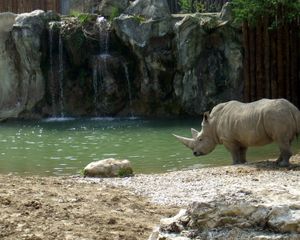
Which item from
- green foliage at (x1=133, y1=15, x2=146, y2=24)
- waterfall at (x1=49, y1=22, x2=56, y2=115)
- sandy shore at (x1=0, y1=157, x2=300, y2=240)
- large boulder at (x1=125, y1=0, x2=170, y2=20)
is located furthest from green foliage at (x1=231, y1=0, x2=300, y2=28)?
sandy shore at (x1=0, y1=157, x2=300, y2=240)

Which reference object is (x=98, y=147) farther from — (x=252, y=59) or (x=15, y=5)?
(x=15, y=5)

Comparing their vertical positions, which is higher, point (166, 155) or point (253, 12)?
point (253, 12)

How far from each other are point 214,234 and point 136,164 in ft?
27.1

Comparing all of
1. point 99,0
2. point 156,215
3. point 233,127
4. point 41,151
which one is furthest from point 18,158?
point 99,0

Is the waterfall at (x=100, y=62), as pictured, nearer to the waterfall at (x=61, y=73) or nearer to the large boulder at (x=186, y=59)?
the large boulder at (x=186, y=59)

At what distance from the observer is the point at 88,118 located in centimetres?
2023

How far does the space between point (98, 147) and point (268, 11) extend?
20.8 feet

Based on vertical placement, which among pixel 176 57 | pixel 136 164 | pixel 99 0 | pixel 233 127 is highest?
pixel 99 0

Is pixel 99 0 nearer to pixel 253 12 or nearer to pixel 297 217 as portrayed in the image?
pixel 253 12

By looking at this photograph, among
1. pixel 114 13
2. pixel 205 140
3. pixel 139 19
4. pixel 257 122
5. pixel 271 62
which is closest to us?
pixel 257 122

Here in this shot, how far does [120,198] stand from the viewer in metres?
6.84

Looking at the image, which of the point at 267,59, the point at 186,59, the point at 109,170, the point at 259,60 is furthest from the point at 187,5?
the point at 109,170

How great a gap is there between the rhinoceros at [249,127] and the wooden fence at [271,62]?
7.08m

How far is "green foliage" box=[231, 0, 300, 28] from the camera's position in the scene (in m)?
16.6
